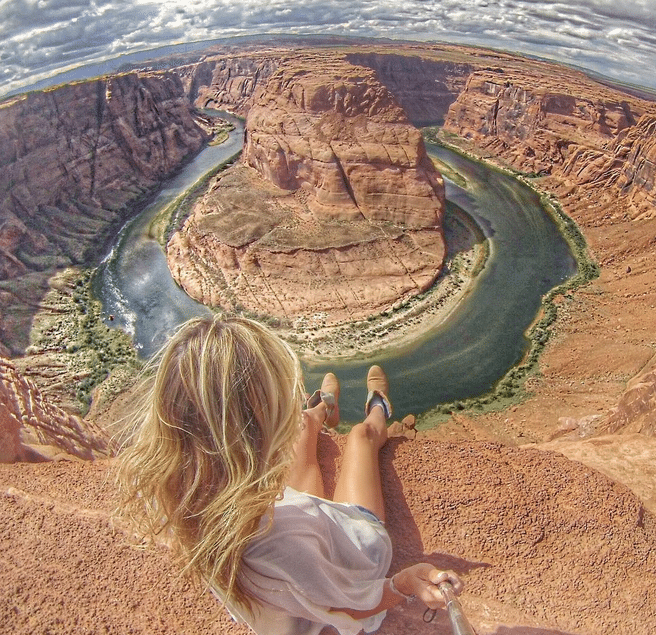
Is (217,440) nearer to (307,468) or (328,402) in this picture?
(307,468)

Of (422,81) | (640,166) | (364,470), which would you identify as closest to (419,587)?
(364,470)

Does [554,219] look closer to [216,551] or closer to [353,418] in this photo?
[353,418]

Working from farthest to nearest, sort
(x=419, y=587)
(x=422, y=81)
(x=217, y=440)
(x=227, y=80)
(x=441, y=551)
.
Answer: (x=227, y=80) < (x=422, y=81) < (x=441, y=551) < (x=419, y=587) < (x=217, y=440)

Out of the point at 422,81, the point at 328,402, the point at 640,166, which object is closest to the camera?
the point at 328,402

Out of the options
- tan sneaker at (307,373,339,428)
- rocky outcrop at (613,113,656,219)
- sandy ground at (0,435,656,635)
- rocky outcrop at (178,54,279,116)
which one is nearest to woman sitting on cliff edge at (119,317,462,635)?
sandy ground at (0,435,656,635)

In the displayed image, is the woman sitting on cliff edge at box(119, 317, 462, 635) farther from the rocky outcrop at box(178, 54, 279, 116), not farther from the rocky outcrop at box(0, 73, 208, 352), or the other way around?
the rocky outcrop at box(178, 54, 279, 116)

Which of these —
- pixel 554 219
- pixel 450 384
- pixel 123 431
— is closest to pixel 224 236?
pixel 450 384
